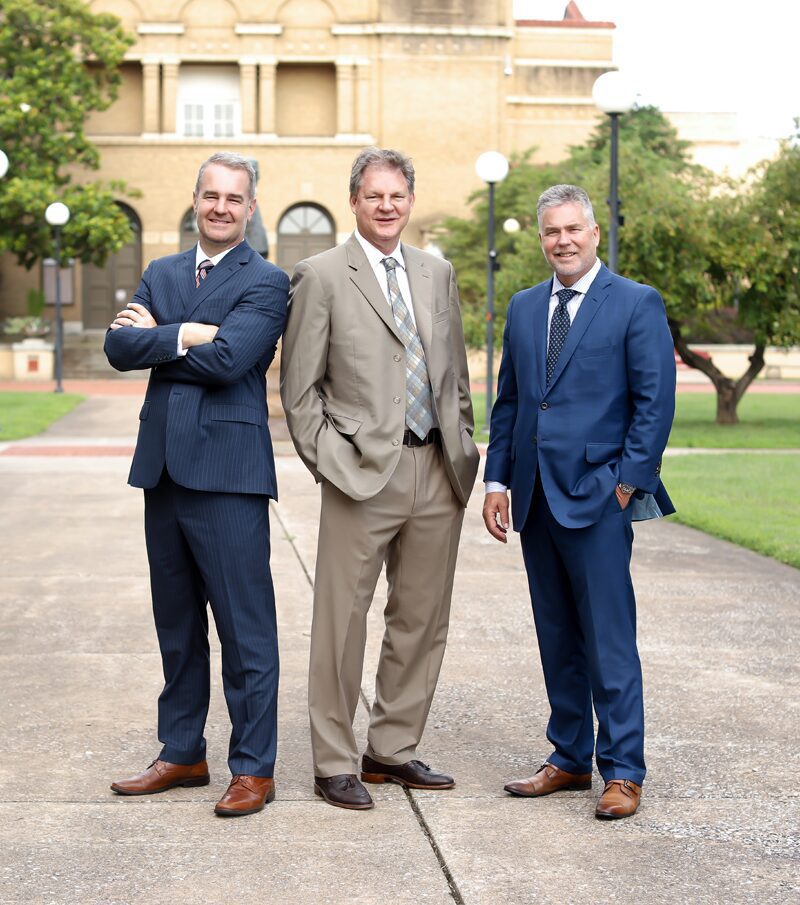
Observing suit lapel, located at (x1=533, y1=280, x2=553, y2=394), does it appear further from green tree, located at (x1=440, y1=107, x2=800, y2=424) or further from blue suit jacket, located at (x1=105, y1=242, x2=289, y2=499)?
green tree, located at (x1=440, y1=107, x2=800, y2=424)

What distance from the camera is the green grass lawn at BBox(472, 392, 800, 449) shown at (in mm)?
22391

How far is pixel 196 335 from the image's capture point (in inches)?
192

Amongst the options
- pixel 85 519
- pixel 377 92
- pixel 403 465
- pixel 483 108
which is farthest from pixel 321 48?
pixel 403 465

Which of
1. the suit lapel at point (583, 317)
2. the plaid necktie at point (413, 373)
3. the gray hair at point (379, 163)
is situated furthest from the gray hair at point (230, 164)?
the suit lapel at point (583, 317)

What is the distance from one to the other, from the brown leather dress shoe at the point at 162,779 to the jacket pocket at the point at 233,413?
1.22 metres

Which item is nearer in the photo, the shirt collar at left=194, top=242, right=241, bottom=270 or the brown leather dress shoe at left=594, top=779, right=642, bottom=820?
the brown leather dress shoe at left=594, top=779, right=642, bottom=820

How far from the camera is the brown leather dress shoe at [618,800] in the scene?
4.84 meters

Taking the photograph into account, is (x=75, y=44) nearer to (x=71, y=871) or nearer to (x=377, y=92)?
(x=377, y=92)

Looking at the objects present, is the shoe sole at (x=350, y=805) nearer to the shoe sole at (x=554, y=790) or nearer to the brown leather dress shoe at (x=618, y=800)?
the shoe sole at (x=554, y=790)

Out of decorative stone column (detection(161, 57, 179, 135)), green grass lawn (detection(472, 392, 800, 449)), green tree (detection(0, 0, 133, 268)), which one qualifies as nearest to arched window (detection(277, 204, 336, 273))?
decorative stone column (detection(161, 57, 179, 135))

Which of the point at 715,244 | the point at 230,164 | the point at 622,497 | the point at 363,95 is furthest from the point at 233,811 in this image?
the point at 363,95

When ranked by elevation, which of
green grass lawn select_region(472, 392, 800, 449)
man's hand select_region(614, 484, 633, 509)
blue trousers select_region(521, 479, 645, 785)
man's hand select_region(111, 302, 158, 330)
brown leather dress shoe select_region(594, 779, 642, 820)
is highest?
man's hand select_region(111, 302, 158, 330)

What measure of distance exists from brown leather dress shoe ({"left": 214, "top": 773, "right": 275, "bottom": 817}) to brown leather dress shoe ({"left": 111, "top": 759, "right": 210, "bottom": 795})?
259 millimetres

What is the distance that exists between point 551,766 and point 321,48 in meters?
48.1
